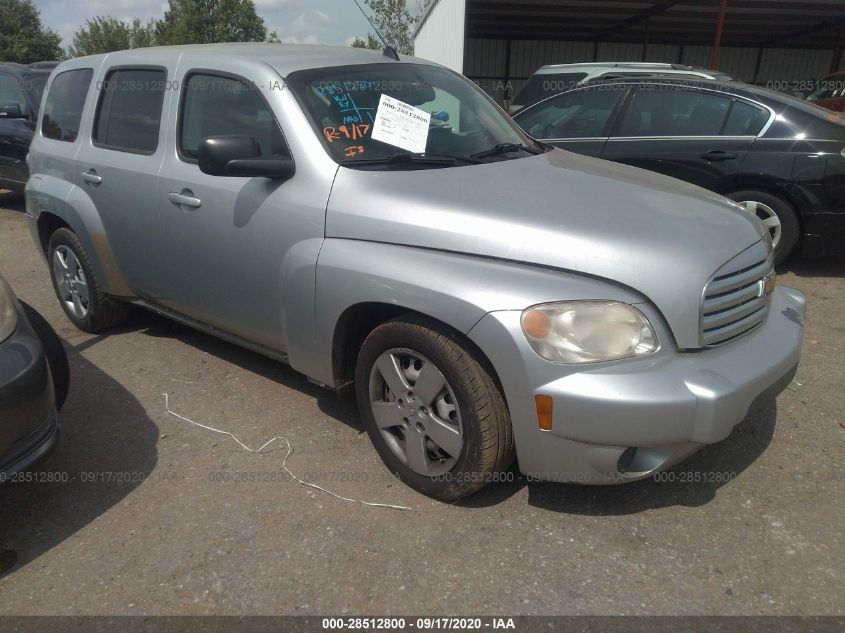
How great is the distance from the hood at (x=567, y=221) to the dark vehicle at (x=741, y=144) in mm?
2771

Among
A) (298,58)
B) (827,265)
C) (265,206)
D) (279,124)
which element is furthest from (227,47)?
(827,265)

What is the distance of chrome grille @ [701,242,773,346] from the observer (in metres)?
2.33

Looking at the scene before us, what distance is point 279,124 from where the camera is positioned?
2.99m

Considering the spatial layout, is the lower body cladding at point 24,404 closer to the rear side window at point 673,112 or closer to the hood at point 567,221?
the hood at point 567,221

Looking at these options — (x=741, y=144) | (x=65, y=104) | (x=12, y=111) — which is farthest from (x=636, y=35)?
(x=65, y=104)

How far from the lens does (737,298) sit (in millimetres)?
2461

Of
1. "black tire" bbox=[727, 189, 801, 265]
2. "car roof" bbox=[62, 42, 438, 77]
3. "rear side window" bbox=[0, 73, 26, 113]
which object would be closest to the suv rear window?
"black tire" bbox=[727, 189, 801, 265]

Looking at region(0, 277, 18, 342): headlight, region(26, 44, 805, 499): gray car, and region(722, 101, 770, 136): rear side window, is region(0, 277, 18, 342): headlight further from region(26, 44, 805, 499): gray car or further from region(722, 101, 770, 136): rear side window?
region(722, 101, 770, 136): rear side window

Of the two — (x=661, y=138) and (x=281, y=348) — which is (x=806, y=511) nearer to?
(x=281, y=348)

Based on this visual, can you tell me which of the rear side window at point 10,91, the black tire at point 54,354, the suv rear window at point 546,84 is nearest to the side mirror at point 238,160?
the black tire at point 54,354

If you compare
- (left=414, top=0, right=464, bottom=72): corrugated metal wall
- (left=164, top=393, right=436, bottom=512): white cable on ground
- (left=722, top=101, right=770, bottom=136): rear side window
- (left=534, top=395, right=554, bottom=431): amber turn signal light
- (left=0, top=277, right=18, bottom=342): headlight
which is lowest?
(left=164, top=393, right=436, bottom=512): white cable on ground

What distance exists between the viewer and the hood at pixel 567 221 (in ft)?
7.43

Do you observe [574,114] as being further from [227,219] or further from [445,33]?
[445,33]

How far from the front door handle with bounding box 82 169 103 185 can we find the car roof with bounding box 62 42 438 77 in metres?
0.70
